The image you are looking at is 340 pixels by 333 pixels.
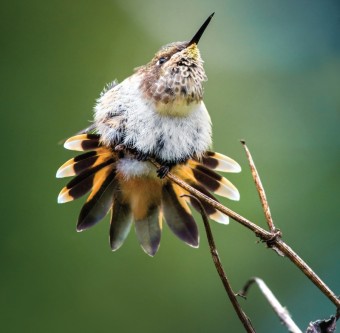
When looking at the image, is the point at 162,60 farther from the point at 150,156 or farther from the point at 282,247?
the point at 282,247

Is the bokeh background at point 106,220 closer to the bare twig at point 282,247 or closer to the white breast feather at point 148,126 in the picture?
the white breast feather at point 148,126

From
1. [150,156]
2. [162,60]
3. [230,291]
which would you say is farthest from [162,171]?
[230,291]

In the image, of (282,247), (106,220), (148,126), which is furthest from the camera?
(106,220)

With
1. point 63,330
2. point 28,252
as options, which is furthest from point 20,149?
point 63,330

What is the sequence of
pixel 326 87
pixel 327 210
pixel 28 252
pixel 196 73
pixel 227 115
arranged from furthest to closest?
pixel 326 87 < pixel 227 115 < pixel 327 210 < pixel 28 252 < pixel 196 73

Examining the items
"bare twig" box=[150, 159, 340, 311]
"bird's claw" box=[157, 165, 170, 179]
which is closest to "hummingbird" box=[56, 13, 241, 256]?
"bird's claw" box=[157, 165, 170, 179]

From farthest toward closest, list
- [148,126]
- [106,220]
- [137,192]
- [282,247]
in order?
1. [106,220]
2. [137,192]
3. [148,126]
4. [282,247]

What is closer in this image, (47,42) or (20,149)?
(20,149)

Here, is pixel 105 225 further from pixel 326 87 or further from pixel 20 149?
pixel 326 87
